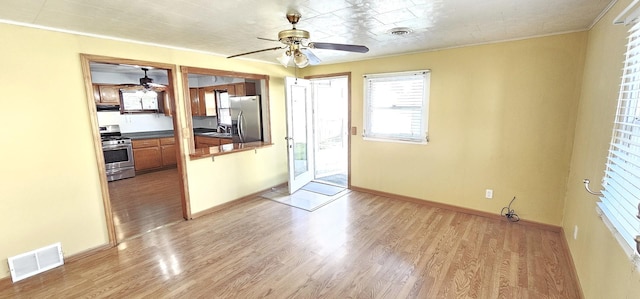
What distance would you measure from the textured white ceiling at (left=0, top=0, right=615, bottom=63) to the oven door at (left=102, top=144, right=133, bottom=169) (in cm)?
355

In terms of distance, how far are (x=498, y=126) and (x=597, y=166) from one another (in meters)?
1.37

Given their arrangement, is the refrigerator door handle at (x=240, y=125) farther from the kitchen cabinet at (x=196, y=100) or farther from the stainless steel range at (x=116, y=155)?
the stainless steel range at (x=116, y=155)

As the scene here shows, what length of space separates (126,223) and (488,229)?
455 centimetres

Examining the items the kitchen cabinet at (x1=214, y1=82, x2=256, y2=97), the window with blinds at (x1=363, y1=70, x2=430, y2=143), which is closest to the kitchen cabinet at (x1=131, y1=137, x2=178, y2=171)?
the kitchen cabinet at (x1=214, y1=82, x2=256, y2=97)

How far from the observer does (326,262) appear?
103 inches

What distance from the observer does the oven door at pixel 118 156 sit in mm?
5395

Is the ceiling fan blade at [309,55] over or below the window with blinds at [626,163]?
over

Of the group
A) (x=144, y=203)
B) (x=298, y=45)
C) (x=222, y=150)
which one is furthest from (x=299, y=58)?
(x=144, y=203)

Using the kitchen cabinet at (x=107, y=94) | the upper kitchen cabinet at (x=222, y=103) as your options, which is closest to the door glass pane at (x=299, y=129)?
the upper kitchen cabinet at (x=222, y=103)

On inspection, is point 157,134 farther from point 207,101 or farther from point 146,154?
point 207,101

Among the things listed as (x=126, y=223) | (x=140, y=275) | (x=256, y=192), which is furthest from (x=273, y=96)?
(x=140, y=275)

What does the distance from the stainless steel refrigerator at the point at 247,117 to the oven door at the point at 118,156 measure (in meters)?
2.42

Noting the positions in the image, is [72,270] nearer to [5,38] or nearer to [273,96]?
[5,38]

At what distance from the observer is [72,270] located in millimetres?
2543
